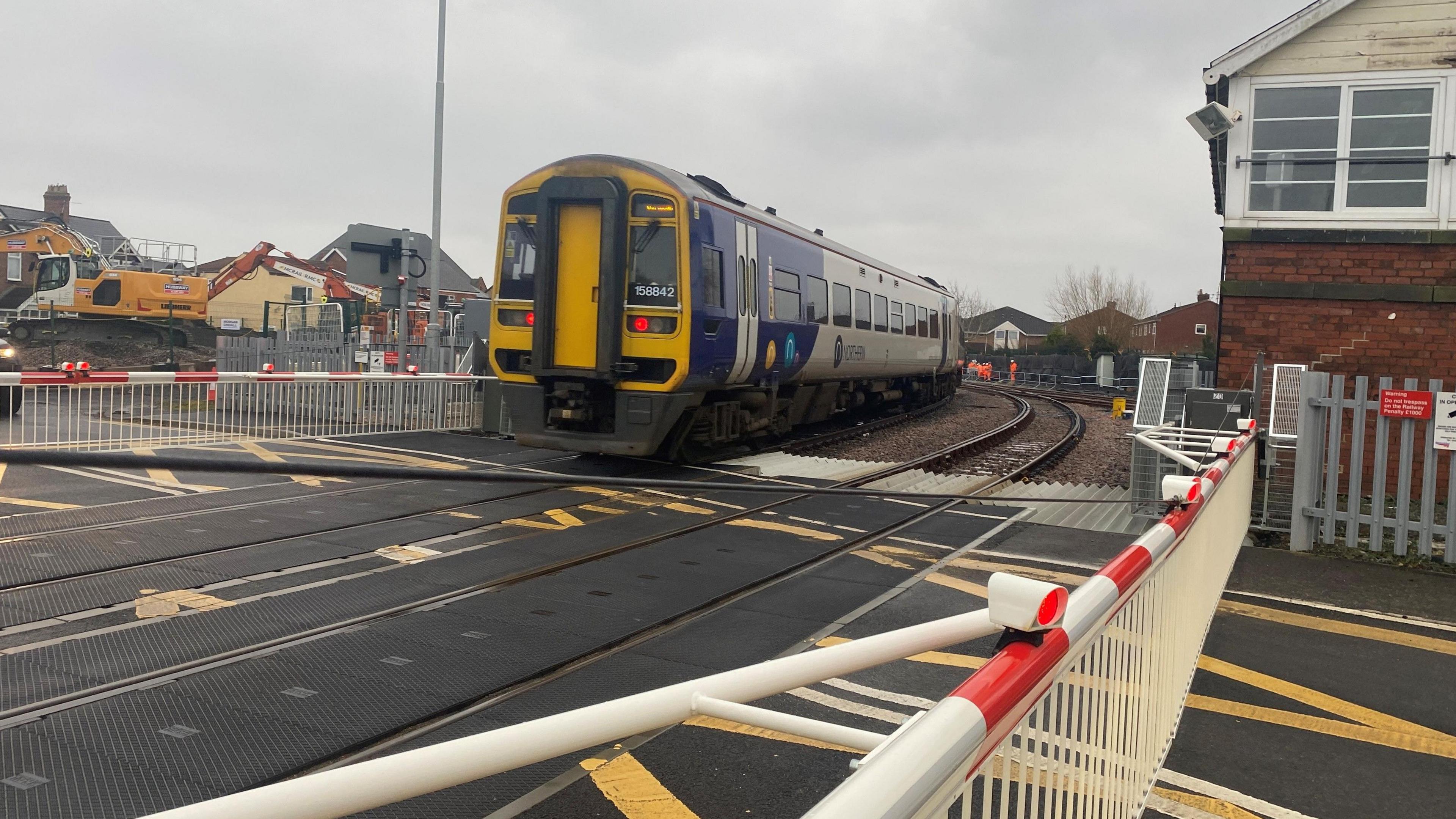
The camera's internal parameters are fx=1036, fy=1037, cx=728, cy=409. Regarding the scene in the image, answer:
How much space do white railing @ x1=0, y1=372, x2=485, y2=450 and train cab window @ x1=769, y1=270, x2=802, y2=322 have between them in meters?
4.43

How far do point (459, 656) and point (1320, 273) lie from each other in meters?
10.2

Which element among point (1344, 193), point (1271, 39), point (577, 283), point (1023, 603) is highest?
point (1271, 39)

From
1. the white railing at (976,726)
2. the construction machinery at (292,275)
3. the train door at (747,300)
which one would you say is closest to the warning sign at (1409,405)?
the white railing at (976,726)

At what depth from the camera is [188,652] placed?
4758 millimetres

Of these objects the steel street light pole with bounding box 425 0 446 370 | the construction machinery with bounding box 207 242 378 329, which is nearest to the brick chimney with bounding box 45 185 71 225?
the construction machinery with bounding box 207 242 378 329

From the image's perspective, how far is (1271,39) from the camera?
1116 centimetres

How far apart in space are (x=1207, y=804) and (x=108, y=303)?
32777 mm

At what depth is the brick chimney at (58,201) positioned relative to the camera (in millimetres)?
63375

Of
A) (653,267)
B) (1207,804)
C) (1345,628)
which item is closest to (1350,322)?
(1345,628)

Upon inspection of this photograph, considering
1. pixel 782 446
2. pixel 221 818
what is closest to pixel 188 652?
pixel 221 818

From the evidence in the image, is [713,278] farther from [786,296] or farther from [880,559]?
[880,559]

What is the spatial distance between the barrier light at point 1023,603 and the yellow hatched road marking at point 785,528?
6.18 metres

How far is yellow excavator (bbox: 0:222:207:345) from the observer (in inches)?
1152

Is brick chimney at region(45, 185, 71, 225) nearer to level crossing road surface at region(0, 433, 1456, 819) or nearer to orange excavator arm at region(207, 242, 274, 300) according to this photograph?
orange excavator arm at region(207, 242, 274, 300)
